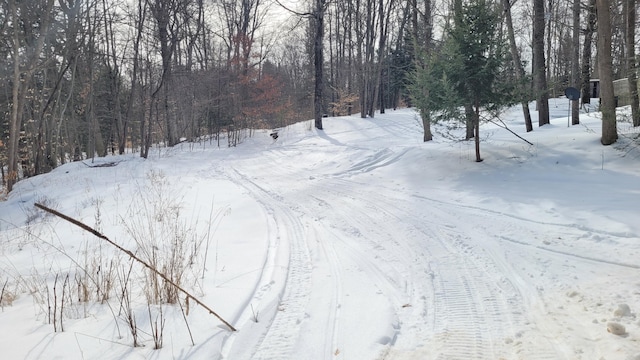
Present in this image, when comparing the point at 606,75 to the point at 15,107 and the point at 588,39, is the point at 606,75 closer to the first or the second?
the point at 588,39

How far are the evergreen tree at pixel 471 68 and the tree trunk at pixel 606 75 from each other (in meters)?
1.81

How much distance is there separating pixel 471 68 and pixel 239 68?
17785 millimetres

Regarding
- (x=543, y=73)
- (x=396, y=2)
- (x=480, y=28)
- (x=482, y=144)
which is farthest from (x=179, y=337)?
(x=396, y=2)

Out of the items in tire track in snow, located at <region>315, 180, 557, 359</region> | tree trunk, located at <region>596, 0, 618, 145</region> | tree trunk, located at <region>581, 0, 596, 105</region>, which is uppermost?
tree trunk, located at <region>581, 0, 596, 105</region>

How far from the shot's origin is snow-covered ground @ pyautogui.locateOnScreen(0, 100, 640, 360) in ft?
9.27

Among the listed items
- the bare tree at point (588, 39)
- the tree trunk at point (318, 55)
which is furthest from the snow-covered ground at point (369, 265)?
the tree trunk at point (318, 55)

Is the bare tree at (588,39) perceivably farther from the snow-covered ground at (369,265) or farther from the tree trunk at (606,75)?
the snow-covered ground at (369,265)

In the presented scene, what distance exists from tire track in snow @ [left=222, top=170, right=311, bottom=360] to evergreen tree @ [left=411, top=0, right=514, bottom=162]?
4.79 metres

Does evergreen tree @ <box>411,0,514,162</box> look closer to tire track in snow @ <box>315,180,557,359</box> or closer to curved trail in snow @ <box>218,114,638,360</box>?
curved trail in snow @ <box>218,114,638,360</box>

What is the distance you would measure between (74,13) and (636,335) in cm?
Result: 2029

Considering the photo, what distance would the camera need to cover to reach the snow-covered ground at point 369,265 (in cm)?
282

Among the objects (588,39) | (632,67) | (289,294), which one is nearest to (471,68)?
(632,67)

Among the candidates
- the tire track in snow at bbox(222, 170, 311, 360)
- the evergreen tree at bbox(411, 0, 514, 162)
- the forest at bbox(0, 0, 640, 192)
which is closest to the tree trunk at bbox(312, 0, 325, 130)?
the forest at bbox(0, 0, 640, 192)

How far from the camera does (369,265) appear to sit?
442 cm
